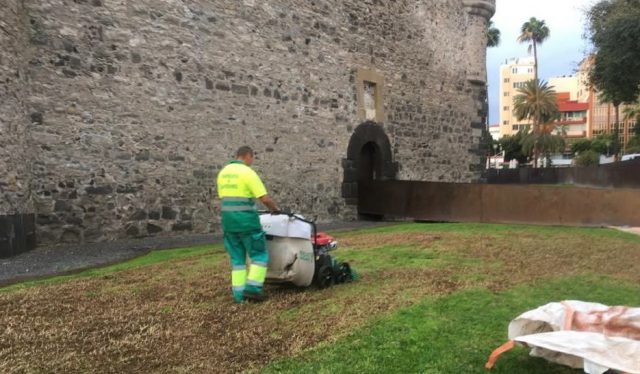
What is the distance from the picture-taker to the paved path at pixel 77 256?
822 cm

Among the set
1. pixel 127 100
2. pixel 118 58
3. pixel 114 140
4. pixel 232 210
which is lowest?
pixel 232 210

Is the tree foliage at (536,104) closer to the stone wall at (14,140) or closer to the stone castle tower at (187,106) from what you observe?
the stone castle tower at (187,106)

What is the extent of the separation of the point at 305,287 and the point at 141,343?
2.28 metres

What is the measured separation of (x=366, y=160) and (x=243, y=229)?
12.5m

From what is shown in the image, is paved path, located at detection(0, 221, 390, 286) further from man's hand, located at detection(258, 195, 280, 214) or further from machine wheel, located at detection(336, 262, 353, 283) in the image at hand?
machine wheel, located at detection(336, 262, 353, 283)

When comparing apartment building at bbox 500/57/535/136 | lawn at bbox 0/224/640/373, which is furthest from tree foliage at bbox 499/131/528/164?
lawn at bbox 0/224/640/373

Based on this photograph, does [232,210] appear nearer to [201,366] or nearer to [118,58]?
[201,366]

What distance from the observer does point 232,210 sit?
5902 mm

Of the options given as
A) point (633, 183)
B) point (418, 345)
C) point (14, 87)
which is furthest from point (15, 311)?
point (633, 183)

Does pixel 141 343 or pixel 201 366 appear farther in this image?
pixel 141 343

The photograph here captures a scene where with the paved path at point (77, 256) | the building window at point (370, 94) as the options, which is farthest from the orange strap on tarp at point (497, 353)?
the building window at point (370, 94)

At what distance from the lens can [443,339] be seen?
14.6ft

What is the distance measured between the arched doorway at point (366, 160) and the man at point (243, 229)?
35.5ft

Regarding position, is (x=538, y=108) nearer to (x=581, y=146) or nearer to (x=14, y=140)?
(x=581, y=146)
